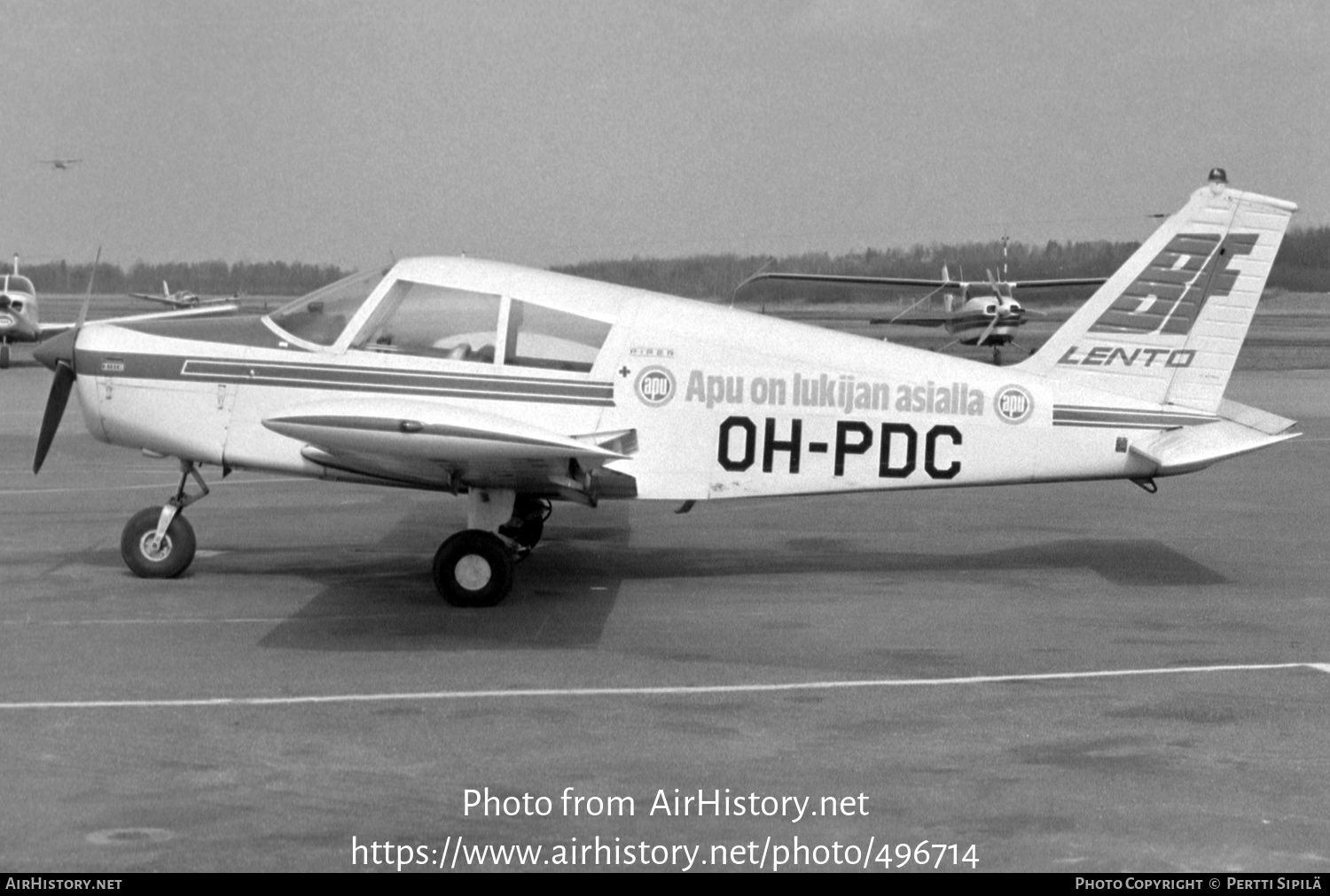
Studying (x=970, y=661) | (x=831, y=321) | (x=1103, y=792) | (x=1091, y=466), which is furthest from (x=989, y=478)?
(x=831, y=321)

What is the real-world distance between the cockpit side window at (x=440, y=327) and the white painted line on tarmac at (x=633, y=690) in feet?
9.50

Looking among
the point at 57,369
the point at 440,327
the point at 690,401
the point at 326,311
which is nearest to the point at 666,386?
the point at 690,401

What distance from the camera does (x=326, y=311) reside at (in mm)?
9859

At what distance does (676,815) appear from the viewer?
223 inches

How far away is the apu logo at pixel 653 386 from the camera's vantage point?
980 centimetres

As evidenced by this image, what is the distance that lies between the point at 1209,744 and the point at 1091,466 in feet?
12.0

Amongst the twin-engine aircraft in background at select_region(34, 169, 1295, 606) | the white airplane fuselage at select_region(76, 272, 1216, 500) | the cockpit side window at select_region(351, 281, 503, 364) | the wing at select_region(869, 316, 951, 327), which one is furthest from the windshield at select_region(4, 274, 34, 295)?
the cockpit side window at select_region(351, 281, 503, 364)

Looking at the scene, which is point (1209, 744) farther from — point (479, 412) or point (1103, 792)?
point (479, 412)

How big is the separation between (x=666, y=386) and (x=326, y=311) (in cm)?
230

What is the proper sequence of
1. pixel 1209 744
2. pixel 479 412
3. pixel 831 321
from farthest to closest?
pixel 831 321 → pixel 479 412 → pixel 1209 744

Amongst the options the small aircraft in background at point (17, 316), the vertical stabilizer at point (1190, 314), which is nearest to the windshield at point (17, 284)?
the small aircraft in background at point (17, 316)

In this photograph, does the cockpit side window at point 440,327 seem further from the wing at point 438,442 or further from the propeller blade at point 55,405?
the propeller blade at point 55,405

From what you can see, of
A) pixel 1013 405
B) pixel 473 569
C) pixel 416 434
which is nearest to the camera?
pixel 416 434

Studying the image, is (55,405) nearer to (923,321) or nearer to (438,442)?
(438,442)
